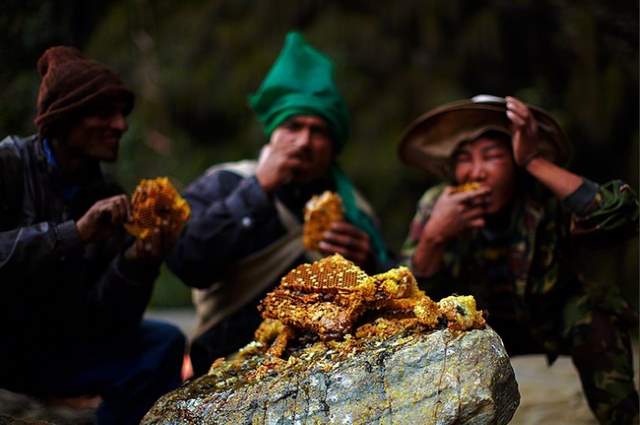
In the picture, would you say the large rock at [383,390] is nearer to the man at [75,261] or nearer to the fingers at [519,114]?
the man at [75,261]

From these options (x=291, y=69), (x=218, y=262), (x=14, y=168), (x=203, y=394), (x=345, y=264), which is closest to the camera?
(x=203, y=394)

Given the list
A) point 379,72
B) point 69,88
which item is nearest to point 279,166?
point 69,88

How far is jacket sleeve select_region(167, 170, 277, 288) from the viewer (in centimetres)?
370

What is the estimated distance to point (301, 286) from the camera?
2.58m

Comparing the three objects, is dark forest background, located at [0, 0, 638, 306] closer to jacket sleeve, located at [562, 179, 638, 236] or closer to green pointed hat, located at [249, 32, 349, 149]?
green pointed hat, located at [249, 32, 349, 149]

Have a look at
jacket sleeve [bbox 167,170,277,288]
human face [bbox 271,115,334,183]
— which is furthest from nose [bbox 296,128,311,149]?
jacket sleeve [bbox 167,170,277,288]

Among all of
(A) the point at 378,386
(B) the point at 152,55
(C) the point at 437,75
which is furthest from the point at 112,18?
(A) the point at 378,386

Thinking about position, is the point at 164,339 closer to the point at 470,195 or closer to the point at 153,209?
the point at 153,209

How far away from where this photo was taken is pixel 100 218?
2.85 metres

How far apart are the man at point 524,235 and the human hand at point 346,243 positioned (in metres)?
0.24

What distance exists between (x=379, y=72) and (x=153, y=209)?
16.0 ft

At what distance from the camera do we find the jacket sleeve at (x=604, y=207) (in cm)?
317

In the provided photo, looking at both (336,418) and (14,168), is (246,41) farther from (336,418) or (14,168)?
(336,418)

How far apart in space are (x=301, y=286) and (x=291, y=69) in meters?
1.78
